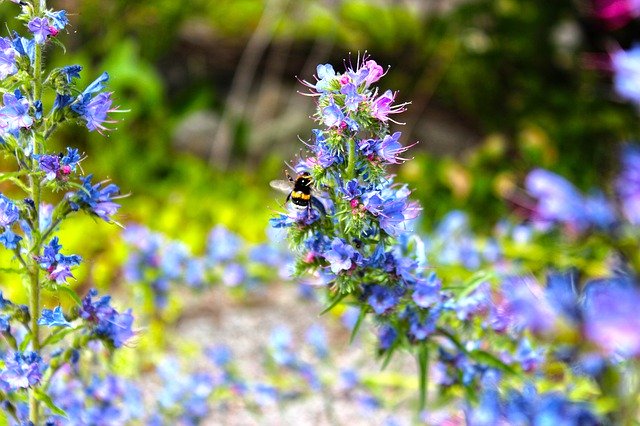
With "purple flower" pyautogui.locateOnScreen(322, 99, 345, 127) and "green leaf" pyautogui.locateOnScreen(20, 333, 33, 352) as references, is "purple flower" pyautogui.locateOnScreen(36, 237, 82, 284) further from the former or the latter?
"purple flower" pyautogui.locateOnScreen(322, 99, 345, 127)

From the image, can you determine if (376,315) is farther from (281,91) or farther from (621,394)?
(281,91)

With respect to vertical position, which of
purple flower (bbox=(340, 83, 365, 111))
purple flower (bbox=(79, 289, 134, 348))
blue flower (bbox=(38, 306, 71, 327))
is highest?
purple flower (bbox=(340, 83, 365, 111))

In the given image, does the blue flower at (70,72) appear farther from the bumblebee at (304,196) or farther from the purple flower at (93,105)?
the bumblebee at (304,196)

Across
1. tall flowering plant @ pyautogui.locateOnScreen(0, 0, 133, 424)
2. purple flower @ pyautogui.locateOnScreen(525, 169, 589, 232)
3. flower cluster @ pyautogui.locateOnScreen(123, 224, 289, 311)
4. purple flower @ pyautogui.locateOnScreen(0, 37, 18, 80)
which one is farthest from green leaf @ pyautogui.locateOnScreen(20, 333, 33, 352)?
flower cluster @ pyautogui.locateOnScreen(123, 224, 289, 311)

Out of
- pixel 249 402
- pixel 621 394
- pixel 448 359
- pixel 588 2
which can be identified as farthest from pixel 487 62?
pixel 621 394

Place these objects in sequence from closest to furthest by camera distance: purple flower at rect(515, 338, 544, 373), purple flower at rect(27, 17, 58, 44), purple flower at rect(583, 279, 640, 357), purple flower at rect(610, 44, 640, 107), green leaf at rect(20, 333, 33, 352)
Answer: purple flower at rect(583, 279, 640, 357) < purple flower at rect(610, 44, 640, 107) < purple flower at rect(27, 17, 58, 44) < green leaf at rect(20, 333, 33, 352) < purple flower at rect(515, 338, 544, 373)

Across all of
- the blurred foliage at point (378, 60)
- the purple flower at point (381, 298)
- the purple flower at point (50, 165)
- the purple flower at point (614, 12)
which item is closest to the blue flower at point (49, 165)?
the purple flower at point (50, 165)

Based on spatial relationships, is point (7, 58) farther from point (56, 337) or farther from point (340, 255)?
point (340, 255)

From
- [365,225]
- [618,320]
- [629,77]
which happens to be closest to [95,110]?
[365,225]
